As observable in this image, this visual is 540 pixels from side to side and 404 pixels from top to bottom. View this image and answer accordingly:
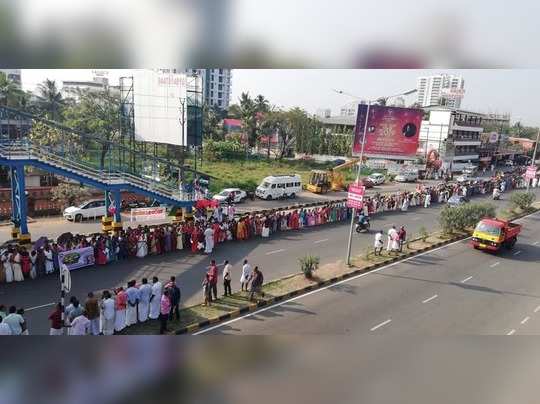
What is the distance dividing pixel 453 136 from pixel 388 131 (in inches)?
914

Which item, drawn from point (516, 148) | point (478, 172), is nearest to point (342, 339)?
point (478, 172)

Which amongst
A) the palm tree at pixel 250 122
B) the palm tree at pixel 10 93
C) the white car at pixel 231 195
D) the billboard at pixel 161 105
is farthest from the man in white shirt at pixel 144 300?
the palm tree at pixel 250 122

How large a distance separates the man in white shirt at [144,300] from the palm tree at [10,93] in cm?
1938

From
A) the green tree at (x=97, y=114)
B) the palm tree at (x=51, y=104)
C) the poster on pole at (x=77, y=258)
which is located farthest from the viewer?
the palm tree at (x=51, y=104)

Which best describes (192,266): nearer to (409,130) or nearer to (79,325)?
(79,325)

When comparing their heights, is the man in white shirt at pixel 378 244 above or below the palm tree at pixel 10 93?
below

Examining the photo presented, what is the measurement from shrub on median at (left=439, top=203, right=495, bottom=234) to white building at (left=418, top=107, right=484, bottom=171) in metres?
15.3

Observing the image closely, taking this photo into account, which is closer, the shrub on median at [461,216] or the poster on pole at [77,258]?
the poster on pole at [77,258]

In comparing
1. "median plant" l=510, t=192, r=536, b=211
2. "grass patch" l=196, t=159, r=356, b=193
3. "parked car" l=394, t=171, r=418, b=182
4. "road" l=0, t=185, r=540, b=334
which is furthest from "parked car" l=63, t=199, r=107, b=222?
"parked car" l=394, t=171, r=418, b=182

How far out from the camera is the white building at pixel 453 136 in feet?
120

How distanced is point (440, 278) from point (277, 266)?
202 inches

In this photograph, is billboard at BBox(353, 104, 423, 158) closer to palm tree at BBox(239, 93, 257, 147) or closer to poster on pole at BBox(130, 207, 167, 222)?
poster on pole at BBox(130, 207, 167, 222)

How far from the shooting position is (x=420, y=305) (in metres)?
11.8

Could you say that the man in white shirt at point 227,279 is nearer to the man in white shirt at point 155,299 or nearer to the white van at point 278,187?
the man in white shirt at point 155,299
